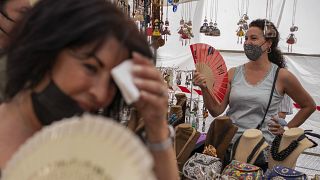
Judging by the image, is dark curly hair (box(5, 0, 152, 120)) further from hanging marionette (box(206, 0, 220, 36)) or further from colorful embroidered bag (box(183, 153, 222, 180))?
hanging marionette (box(206, 0, 220, 36))

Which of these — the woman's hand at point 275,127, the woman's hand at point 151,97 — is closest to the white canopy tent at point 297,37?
the woman's hand at point 275,127

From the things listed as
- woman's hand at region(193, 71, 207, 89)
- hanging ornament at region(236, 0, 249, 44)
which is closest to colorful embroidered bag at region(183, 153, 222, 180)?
woman's hand at region(193, 71, 207, 89)

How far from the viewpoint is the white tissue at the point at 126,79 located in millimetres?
583

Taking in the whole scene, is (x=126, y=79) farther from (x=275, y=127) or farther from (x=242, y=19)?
(x=242, y=19)

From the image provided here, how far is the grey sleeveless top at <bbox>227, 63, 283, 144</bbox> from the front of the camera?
1844mm

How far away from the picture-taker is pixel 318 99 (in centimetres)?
398

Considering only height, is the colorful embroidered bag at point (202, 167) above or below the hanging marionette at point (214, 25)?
below

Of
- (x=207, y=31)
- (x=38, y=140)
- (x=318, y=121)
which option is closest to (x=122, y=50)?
(x=38, y=140)

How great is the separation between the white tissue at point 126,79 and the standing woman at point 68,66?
0.01m

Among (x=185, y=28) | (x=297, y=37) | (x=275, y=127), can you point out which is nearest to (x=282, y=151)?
(x=275, y=127)

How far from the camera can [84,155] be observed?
50 centimetres

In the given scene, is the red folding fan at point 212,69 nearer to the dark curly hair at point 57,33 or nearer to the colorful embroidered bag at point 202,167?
the colorful embroidered bag at point 202,167

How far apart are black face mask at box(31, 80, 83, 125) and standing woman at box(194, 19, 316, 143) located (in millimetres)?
1253

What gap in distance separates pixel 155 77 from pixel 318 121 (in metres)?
3.65
